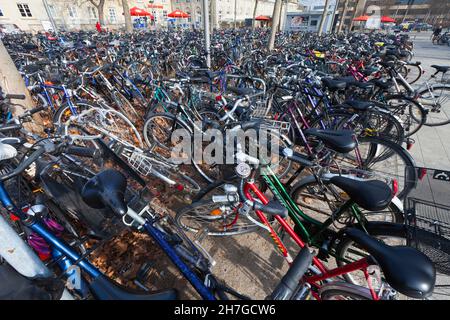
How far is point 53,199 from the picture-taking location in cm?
215

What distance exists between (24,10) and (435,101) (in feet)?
154

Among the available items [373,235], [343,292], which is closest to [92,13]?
[373,235]

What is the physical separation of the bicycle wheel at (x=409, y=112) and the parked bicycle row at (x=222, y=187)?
38 millimetres

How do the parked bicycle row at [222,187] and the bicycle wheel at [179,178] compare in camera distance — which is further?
the bicycle wheel at [179,178]

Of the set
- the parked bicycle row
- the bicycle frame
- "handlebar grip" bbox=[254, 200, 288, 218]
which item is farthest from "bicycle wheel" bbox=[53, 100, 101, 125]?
"handlebar grip" bbox=[254, 200, 288, 218]

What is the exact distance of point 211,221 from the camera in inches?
102

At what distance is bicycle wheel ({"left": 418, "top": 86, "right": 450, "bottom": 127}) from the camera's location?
5.01 m

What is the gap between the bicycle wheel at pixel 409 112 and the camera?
4016mm

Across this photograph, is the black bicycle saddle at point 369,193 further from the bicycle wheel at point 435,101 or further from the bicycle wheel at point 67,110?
the bicycle wheel at point 435,101

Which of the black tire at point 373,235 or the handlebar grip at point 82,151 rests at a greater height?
the handlebar grip at point 82,151

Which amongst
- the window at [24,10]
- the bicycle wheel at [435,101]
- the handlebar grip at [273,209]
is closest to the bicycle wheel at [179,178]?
the handlebar grip at [273,209]
